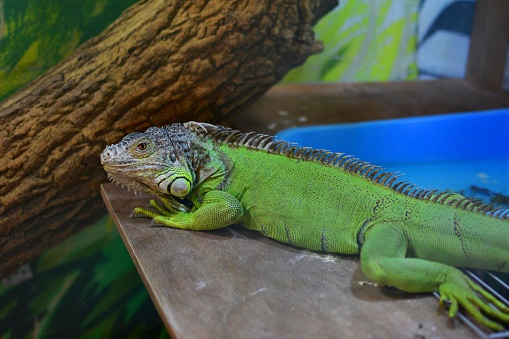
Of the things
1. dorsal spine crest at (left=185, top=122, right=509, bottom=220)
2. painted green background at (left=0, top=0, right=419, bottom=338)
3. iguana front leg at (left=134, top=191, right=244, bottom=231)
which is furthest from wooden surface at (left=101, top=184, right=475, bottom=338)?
painted green background at (left=0, top=0, right=419, bottom=338)

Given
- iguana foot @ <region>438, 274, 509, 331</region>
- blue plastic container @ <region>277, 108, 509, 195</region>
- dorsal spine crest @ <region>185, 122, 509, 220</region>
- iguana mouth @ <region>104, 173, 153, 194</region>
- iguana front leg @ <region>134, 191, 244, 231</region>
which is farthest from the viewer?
blue plastic container @ <region>277, 108, 509, 195</region>

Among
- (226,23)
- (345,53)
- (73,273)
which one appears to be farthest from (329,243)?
(345,53)

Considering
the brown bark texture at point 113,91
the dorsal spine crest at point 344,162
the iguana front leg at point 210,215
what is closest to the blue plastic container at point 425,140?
the brown bark texture at point 113,91

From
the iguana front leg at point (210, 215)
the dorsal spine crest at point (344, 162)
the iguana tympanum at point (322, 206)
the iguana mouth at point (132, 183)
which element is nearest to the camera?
the iguana tympanum at point (322, 206)

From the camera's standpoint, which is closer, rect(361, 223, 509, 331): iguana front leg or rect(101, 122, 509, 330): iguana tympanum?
rect(361, 223, 509, 331): iguana front leg

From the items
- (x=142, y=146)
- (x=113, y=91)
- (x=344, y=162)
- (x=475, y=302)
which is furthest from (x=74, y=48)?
(x=475, y=302)

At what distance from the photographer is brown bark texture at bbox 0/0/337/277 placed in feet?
10.0

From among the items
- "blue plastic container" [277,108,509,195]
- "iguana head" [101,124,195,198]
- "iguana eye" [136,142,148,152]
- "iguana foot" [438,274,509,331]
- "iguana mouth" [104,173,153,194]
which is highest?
"iguana eye" [136,142,148,152]

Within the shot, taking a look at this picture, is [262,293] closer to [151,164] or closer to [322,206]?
[322,206]

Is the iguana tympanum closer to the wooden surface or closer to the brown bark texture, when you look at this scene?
the wooden surface

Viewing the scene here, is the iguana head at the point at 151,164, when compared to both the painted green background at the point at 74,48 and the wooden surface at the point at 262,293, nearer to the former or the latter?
the wooden surface at the point at 262,293

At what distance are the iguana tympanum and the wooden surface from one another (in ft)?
0.26

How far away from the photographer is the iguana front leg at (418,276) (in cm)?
181

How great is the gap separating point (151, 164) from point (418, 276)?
139cm
